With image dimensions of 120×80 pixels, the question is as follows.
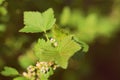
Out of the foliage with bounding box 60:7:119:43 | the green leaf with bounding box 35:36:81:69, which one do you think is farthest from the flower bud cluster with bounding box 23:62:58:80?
the foliage with bounding box 60:7:119:43

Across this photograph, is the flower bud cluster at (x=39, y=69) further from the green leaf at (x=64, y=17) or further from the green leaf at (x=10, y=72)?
the green leaf at (x=64, y=17)

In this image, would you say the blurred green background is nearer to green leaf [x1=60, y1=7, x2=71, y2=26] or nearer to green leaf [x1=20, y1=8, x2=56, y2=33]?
green leaf [x1=60, y1=7, x2=71, y2=26]

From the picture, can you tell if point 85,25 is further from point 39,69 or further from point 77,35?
point 39,69

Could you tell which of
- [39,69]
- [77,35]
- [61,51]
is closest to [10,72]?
[39,69]

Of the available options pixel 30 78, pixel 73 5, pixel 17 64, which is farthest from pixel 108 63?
pixel 30 78

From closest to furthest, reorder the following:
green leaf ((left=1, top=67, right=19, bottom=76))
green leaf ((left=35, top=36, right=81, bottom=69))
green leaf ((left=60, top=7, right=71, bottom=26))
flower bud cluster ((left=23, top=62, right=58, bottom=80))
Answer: green leaf ((left=35, top=36, right=81, bottom=69)) < flower bud cluster ((left=23, top=62, right=58, bottom=80)) < green leaf ((left=1, top=67, right=19, bottom=76)) < green leaf ((left=60, top=7, right=71, bottom=26))

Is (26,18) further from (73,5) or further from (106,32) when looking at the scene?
(106,32)
